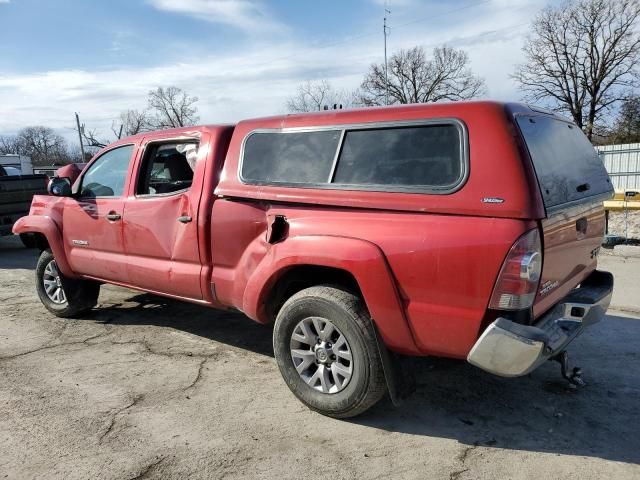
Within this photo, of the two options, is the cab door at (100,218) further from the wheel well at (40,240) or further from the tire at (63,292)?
the wheel well at (40,240)

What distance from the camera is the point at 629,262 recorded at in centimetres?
762

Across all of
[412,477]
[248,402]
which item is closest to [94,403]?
[248,402]

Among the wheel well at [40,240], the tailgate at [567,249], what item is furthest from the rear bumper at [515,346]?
the wheel well at [40,240]

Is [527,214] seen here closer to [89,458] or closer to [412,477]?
[412,477]

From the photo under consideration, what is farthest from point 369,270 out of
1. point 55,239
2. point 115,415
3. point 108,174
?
point 55,239

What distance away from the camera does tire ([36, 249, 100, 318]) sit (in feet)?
18.1

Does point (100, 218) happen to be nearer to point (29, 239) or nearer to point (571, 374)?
point (29, 239)

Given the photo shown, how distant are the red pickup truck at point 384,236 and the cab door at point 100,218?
371 millimetres

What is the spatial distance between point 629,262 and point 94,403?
7384mm

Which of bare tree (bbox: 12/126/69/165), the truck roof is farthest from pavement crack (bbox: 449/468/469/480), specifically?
bare tree (bbox: 12/126/69/165)

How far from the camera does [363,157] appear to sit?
320 cm

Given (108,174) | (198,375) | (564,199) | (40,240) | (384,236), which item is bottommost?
(198,375)

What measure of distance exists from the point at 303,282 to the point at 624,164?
2284 cm

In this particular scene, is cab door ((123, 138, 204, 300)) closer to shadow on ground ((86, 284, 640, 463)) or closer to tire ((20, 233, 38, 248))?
shadow on ground ((86, 284, 640, 463))
